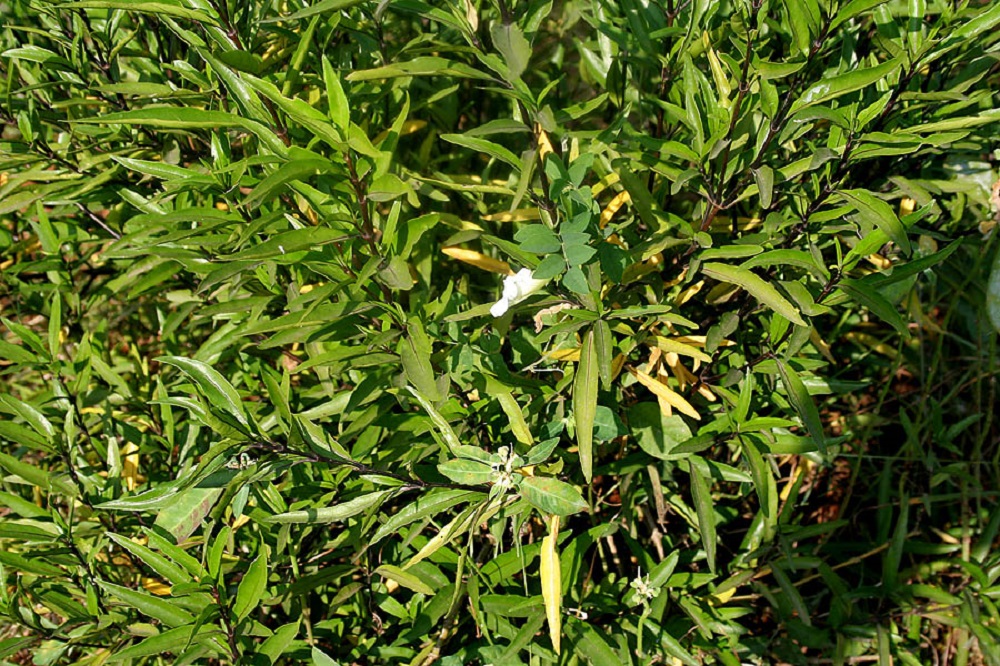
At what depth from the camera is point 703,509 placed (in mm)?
1496

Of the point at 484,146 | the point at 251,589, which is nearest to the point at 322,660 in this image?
the point at 251,589

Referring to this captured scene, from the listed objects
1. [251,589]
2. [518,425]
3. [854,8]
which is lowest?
[251,589]

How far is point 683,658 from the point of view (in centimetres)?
155

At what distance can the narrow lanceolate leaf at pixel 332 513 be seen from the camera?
1.41m

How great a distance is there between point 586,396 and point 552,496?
162 millimetres

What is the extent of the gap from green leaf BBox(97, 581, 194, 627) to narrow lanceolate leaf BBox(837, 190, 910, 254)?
1.26 metres

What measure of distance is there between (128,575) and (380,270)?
3.54 feet

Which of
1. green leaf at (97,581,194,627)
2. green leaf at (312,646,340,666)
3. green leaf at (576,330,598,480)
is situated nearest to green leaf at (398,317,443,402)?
green leaf at (576,330,598,480)

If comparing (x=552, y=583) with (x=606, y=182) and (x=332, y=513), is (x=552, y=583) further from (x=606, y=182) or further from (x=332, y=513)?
(x=606, y=182)

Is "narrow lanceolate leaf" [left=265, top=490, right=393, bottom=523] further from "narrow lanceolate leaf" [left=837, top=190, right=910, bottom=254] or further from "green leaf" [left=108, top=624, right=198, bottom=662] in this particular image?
"narrow lanceolate leaf" [left=837, top=190, right=910, bottom=254]

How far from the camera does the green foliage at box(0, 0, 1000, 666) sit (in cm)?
131

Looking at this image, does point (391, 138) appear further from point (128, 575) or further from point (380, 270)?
point (128, 575)

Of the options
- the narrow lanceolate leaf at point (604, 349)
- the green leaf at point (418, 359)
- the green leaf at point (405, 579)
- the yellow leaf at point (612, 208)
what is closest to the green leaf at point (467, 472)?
the green leaf at point (418, 359)

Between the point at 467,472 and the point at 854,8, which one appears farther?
the point at 467,472
